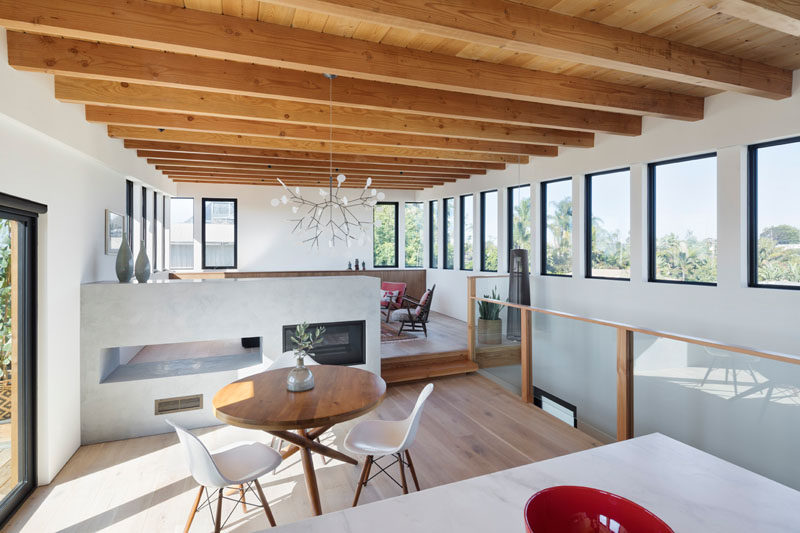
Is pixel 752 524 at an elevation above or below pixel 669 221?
below

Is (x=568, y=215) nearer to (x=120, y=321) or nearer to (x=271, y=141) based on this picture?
(x=271, y=141)

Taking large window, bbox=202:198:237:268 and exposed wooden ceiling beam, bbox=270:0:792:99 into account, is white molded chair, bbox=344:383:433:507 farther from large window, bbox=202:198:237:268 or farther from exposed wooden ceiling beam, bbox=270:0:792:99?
large window, bbox=202:198:237:268

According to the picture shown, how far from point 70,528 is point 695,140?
6.08 m

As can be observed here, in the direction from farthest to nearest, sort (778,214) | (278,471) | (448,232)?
(448,232) < (778,214) < (278,471)

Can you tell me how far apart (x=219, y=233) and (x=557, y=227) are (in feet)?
21.2

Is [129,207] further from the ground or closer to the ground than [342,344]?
further from the ground

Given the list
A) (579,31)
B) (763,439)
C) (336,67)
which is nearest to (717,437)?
(763,439)

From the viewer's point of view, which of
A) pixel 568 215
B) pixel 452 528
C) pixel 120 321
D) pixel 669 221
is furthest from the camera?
pixel 568 215

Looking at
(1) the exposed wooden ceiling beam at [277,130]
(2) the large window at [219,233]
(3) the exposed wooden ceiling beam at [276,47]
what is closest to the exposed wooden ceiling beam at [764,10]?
(3) the exposed wooden ceiling beam at [276,47]

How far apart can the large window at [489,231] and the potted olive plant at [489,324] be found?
2.17 metres

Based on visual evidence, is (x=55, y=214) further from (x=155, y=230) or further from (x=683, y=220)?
(x=683, y=220)

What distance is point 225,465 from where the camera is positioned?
2.33m

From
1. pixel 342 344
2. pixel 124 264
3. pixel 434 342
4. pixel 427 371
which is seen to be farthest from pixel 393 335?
pixel 124 264

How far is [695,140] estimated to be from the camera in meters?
4.30
